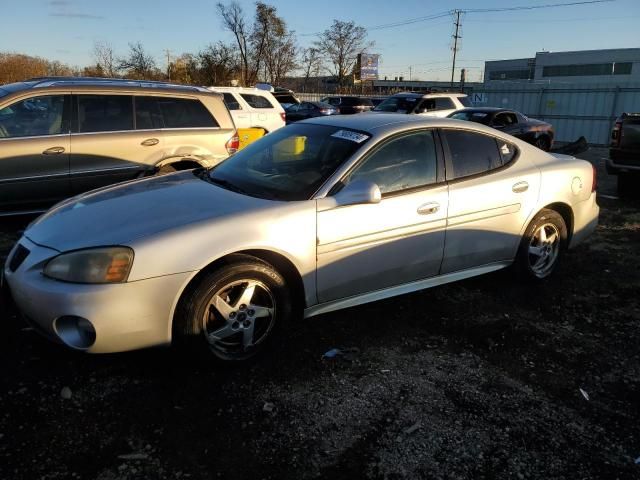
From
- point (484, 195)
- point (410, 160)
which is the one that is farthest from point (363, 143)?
point (484, 195)

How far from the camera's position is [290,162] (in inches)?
152

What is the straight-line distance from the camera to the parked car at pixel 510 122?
1367 cm

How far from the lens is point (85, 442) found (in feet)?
8.19

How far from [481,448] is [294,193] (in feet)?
6.18

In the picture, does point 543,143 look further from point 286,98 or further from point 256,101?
point 286,98

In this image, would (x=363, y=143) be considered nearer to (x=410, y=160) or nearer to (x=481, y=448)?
(x=410, y=160)

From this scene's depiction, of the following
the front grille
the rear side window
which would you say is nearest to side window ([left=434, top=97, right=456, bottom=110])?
the rear side window

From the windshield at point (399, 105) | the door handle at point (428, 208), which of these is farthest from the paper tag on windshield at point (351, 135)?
the windshield at point (399, 105)

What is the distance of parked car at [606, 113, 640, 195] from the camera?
805 centimetres

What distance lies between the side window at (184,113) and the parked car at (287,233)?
266 centimetres

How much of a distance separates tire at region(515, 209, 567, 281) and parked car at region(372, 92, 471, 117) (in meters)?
11.1

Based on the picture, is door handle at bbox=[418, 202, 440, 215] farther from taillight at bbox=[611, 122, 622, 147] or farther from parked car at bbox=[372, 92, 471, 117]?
parked car at bbox=[372, 92, 471, 117]

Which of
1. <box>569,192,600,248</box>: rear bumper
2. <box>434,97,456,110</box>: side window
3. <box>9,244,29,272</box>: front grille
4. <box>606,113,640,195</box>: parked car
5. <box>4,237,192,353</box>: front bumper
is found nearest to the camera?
<box>4,237,192,353</box>: front bumper

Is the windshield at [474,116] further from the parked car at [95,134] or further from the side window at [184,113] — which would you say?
the side window at [184,113]
